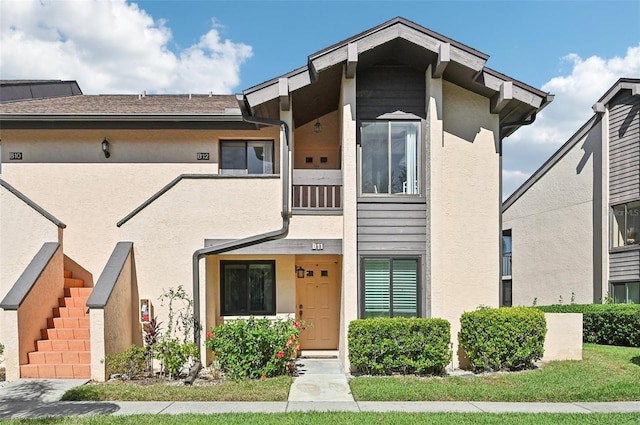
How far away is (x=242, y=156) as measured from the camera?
12.0 metres

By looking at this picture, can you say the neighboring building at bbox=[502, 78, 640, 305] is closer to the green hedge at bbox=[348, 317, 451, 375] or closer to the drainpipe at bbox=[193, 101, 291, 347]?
the green hedge at bbox=[348, 317, 451, 375]

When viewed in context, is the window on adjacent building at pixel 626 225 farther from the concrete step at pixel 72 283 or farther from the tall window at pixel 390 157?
the concrete step at pixel 72 283

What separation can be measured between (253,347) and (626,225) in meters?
13.5

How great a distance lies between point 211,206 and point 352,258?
10.9 feet

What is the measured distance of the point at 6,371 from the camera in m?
8.55

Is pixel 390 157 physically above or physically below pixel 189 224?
above

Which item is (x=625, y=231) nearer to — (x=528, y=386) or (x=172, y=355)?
(x=528, y=386)

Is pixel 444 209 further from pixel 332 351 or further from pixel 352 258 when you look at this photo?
pixel 332 351

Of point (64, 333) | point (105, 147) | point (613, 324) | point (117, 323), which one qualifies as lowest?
point (613, 324)

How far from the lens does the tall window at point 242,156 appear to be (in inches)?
472

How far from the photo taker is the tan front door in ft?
38.4

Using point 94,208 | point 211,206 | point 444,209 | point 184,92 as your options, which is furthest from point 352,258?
point 184,92

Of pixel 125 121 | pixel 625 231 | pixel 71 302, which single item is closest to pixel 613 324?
pixel 625 231

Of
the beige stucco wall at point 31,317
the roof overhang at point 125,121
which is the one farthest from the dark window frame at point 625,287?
the beige stucco wall at point 31,317
